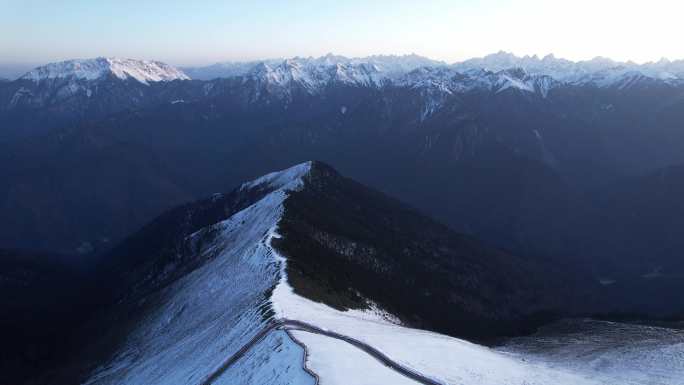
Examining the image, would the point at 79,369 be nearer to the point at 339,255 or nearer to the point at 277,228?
the point at 277,228

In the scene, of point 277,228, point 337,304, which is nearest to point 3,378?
point 277,228

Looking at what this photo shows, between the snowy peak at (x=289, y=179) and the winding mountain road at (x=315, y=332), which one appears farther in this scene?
the snowy peak at (x=289, y=179)

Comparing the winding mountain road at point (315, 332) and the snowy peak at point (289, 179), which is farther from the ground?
the winding mountain road at point (315, 332)

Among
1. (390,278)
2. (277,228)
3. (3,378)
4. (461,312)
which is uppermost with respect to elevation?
(277,228)

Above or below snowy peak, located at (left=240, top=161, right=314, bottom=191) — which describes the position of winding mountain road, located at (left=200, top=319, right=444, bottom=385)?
above

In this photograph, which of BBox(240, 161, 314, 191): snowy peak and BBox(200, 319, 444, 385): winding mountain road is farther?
BBox(240, 161, 314, 191): snowy peak

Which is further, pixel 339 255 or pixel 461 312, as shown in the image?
pixel 461 312

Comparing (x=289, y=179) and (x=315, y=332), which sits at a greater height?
(x=315, y=332)

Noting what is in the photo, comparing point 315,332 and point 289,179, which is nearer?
point 315,332
